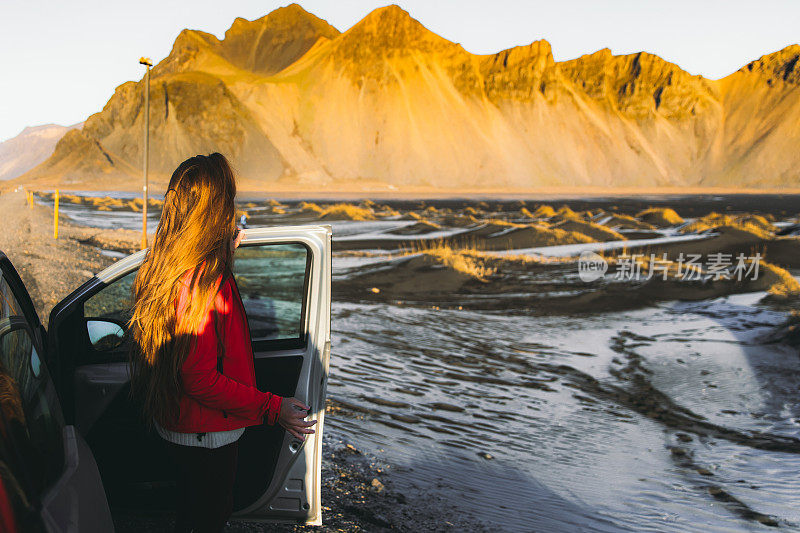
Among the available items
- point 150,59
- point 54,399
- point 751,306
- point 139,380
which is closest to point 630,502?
point 139,380

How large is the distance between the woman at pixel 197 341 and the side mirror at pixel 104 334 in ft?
2.34

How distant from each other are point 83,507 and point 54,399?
0.99 feet

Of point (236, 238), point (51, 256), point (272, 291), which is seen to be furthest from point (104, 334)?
point (51, 256)

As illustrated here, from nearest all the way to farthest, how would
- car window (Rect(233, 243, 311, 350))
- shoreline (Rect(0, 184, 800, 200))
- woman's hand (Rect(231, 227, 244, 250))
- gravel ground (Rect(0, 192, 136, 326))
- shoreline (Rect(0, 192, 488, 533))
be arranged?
woman's hand (Rect(231, 227, 244, 250))
shoreline (Rect(0, 192, 488, 533))
car window (Rect(233, 243, 311, 350))
gravel ground (Rect(0, 192, 136, 326))
shoreline (Rect(0, 184, 800, 200))

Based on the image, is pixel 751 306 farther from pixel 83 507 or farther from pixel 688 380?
pixel 83 507

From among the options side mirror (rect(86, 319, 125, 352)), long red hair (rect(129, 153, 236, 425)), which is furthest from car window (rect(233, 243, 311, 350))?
long red hair (rect(129, 153, 236, 425))

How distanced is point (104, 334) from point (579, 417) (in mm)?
4441

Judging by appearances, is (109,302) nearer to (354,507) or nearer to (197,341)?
(354,507)

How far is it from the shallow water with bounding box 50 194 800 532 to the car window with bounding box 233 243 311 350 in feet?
2.61

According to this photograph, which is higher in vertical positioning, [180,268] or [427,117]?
[427,117]

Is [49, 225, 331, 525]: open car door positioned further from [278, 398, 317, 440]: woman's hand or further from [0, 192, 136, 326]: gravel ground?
[0, 192, 136, 326]: gravel ground

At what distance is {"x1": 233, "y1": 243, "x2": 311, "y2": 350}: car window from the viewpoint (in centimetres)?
820

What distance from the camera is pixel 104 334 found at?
273 centimetres

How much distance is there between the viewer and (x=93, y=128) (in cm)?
11212
